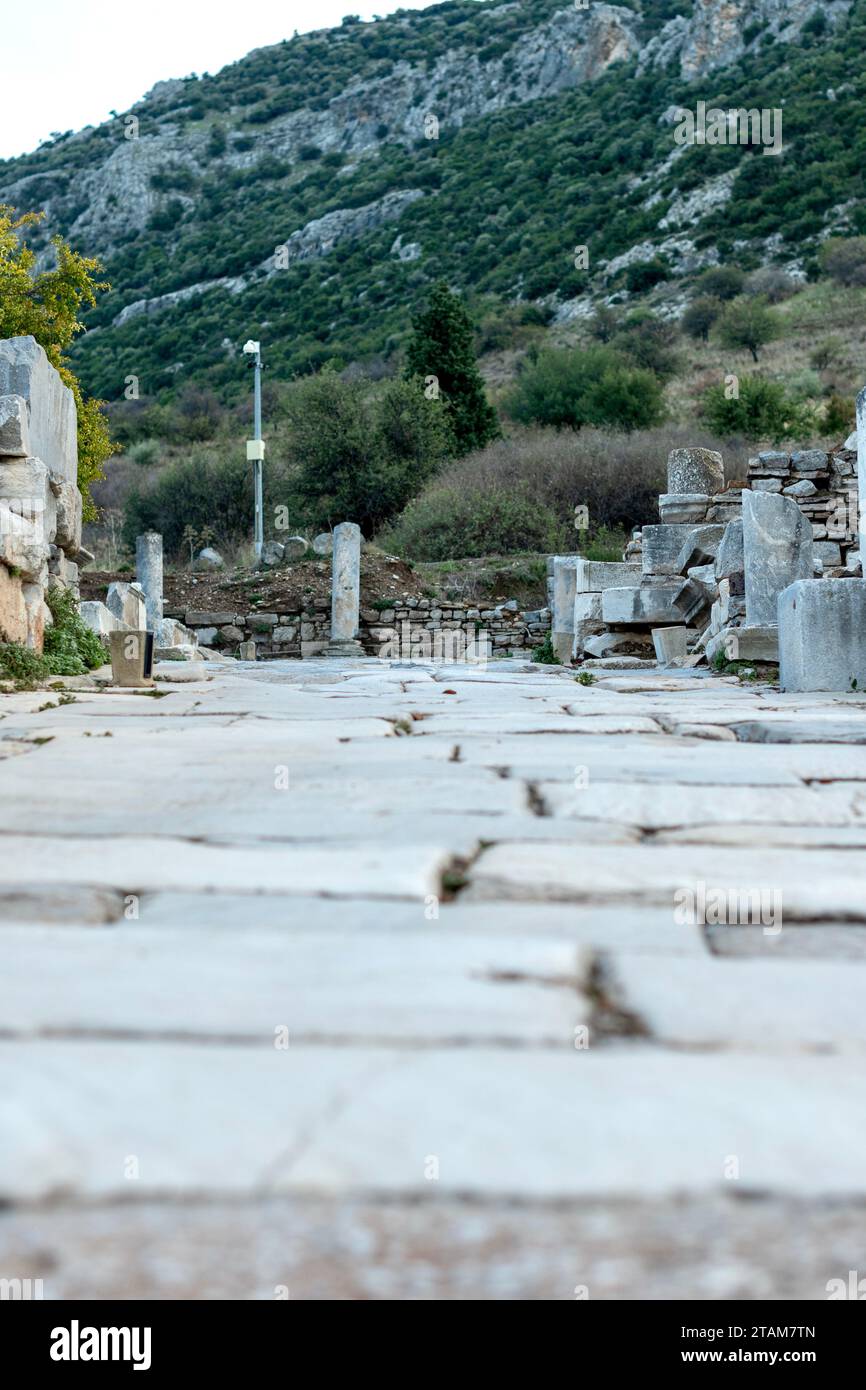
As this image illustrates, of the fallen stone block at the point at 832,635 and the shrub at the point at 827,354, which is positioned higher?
the shrub at the point at 827,354

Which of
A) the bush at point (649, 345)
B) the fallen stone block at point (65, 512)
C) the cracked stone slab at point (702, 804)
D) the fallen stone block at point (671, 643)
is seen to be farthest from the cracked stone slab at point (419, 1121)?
the bush at point (649, 345)

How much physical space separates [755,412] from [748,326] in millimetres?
9538

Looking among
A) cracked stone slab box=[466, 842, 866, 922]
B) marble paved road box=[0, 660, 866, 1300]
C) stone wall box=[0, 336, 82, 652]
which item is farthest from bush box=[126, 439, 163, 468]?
cracked stone slab box=[466, 842, 866, 922]

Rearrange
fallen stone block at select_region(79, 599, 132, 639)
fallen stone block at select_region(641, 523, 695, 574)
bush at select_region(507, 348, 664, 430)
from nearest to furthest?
1. fallen stone block at select_region(79, 599, 132, 639)
2. fallen stone block at select_region(641, 523, 695, 574)
3. bush at select_region(507, 348, 664, 430)

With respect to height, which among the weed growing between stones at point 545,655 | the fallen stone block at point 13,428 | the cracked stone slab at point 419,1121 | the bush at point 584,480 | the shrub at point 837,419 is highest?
the shrub at point 837,419

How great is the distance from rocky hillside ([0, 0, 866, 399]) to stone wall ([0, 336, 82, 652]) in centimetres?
2295

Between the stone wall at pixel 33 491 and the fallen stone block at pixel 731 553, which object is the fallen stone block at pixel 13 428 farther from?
the fallen stone block at pixel 731 553

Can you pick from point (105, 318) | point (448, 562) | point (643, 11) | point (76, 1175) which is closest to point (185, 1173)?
point (76, 1175)

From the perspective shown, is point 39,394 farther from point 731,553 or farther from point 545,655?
point 545,655

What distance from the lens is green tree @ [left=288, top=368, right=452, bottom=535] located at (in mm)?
23594

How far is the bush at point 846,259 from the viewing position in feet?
106

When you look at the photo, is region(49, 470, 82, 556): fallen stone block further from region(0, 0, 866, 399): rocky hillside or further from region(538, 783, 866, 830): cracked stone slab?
region(0, 0, 866, 399): rocky hillside

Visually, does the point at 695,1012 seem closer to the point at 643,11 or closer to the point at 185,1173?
the point at 185,1173
